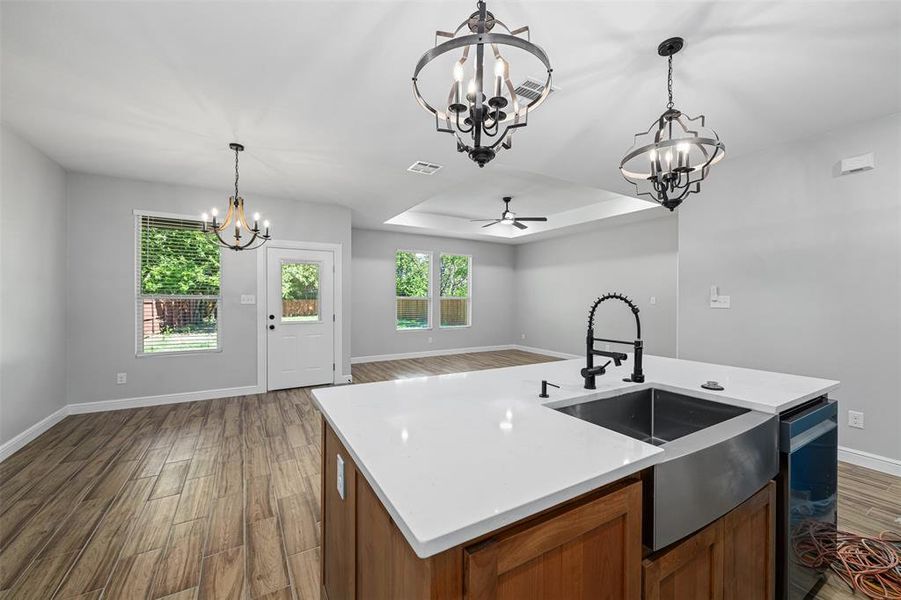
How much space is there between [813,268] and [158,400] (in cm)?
683

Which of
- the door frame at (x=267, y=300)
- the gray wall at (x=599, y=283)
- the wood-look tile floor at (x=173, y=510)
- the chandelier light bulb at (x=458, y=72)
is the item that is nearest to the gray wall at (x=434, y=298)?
the gray wall at (x=599, y=283)

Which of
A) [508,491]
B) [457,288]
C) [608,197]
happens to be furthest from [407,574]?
[457,288]

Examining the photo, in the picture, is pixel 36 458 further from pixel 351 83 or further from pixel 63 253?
pixel 351 83

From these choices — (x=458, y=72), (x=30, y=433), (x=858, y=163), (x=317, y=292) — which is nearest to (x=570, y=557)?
(x=458, y=72)

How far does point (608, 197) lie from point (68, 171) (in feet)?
22.6

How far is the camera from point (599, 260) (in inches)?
284

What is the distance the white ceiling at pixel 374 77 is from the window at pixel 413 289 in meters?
4.01

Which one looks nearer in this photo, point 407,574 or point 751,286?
point 407,574

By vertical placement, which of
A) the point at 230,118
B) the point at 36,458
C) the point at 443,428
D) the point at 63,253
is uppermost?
the point at 230,118

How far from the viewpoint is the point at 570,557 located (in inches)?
33.3

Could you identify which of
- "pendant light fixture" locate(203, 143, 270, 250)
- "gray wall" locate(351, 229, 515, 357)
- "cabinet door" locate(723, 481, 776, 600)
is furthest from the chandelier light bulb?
"gray wall" locate(351, 229, 515, 357)

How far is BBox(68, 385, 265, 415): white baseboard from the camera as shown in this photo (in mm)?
4050

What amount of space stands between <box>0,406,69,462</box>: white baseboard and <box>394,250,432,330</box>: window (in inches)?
194

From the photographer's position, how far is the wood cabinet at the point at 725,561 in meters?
1.01
